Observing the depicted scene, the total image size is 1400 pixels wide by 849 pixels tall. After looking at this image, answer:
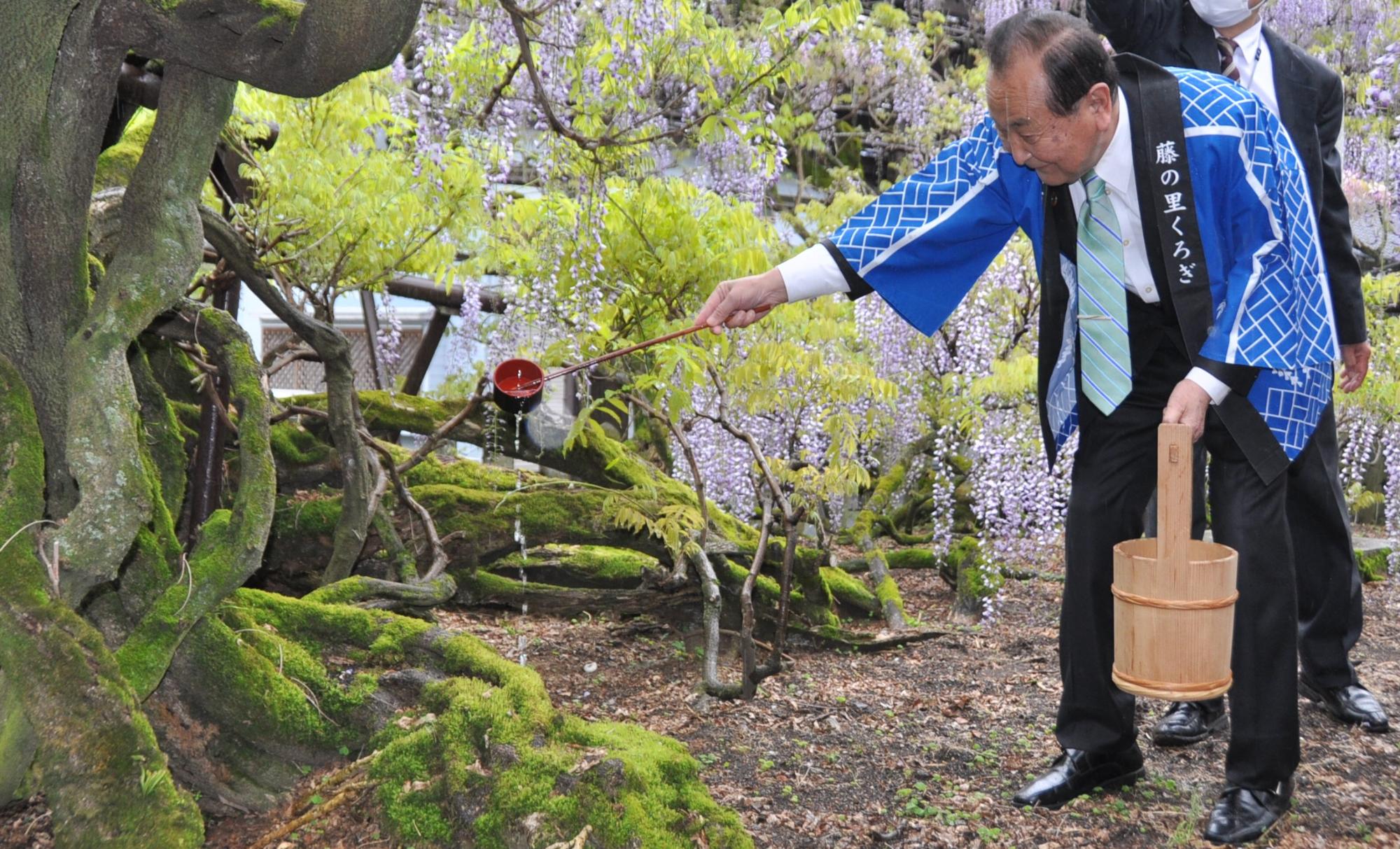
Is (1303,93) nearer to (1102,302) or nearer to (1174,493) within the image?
(1102,302)

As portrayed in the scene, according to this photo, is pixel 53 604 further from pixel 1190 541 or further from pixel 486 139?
pixel 486 139

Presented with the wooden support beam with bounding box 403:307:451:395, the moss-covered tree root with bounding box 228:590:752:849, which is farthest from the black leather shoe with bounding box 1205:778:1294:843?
the wooden support beam with bounding box 403:307:451:395

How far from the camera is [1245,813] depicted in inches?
95.6

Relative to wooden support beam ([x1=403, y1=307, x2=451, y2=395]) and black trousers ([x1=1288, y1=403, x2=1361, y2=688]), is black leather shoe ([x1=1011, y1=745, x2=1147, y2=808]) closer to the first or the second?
black trousers ([x1=1288, y1=403, x2=1361, y2=688])

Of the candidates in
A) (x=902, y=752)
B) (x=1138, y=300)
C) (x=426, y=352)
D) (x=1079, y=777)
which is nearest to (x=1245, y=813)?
(x=1079, y=777)

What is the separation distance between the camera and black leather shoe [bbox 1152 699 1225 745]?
3.04 meters

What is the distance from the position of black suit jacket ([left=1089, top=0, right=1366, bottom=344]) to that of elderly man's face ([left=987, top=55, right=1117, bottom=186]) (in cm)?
68

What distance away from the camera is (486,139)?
5910 mm

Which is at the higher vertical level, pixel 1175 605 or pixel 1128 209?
pixel 1128 209

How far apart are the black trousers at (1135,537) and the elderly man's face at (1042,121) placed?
0.42m

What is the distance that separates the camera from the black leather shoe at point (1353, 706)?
10.3 ft

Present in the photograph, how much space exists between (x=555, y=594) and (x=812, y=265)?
1.97 metres

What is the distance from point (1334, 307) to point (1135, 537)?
1054mm

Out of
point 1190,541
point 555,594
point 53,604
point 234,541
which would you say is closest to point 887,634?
point 555,594
